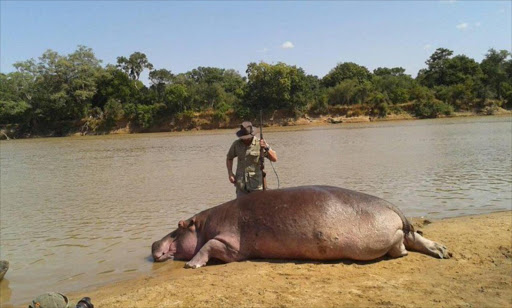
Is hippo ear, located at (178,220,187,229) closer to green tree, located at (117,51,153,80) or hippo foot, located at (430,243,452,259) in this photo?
hippo foot, located at (430,243,452,259)

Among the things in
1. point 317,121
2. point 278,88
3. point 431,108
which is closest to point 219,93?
point 278,88

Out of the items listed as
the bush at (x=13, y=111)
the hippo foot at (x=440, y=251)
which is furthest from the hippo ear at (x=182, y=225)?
the bush at (x=13, y=111)

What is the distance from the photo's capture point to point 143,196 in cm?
1250

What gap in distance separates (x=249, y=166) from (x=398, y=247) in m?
2.65

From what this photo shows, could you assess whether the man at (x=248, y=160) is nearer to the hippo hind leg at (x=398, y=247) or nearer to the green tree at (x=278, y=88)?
the hippo hind leg at (x=398, y=247)

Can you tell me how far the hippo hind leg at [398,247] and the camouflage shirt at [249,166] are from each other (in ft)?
7.82

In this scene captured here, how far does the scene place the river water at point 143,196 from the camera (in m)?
6.84

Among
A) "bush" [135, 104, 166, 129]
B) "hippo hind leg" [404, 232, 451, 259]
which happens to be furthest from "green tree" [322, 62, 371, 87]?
"hippo hind leg" [404, 232, 451, 259]

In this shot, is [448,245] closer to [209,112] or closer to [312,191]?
[312,191]

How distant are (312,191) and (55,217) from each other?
7.01 metres

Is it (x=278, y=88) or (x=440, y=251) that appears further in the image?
(x=278, y=88)

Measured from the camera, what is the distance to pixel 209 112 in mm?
62812

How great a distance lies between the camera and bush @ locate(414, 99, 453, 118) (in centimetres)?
5766

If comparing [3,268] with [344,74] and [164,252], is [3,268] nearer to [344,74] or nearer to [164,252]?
[164,252]
